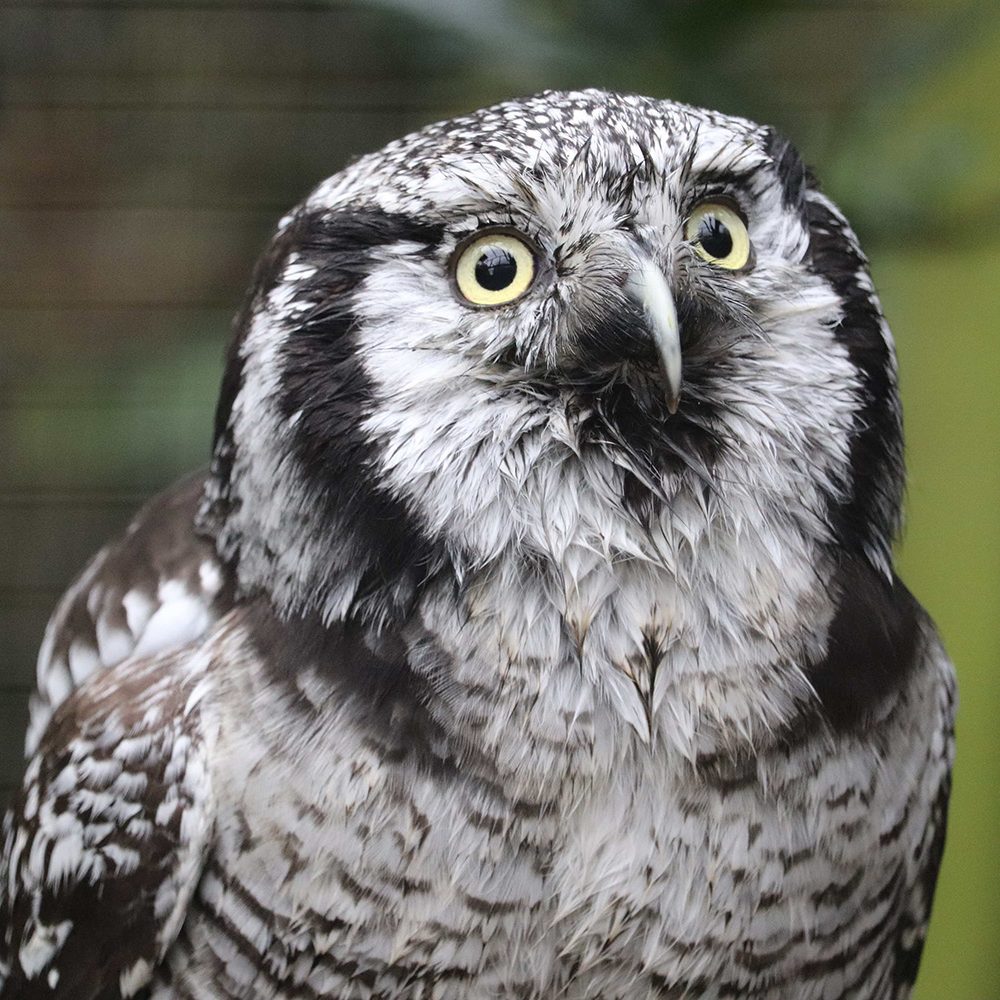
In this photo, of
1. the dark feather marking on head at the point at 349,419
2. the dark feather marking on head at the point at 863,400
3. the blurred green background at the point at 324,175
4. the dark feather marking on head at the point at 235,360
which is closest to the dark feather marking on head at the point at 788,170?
the dark feather marking on head at the point at 863,400

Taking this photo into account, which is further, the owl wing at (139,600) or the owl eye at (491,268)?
the owl wing at (139,600)

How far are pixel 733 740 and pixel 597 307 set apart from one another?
456mm

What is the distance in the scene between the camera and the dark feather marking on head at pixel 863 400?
4.72 feet

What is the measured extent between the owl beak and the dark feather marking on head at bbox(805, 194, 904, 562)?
0.24 m

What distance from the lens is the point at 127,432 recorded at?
2785mm

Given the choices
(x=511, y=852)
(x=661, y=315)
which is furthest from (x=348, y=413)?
(x=511, y=852)

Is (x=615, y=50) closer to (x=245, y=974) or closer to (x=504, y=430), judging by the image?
(x=504, y=430)

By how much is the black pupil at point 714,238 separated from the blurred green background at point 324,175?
92cm

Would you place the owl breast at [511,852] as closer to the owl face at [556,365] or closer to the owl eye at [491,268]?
the owl face at [556,365]

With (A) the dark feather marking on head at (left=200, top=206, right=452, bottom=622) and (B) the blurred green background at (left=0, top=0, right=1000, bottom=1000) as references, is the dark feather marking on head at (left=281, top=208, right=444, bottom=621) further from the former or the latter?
(B) the blurred green background at (left=0, top=0, right=1000, bottom=1000)

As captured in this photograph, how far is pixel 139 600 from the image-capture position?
1830 mm

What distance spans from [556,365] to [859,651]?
451 mm

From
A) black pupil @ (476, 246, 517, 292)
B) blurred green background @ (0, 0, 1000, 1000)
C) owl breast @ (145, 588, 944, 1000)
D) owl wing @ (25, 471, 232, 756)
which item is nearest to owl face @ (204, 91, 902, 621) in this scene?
black pupil @ (476, 246, 517, 292)

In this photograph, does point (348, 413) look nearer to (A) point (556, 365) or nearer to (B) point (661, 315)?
(A) point (556, 365)
